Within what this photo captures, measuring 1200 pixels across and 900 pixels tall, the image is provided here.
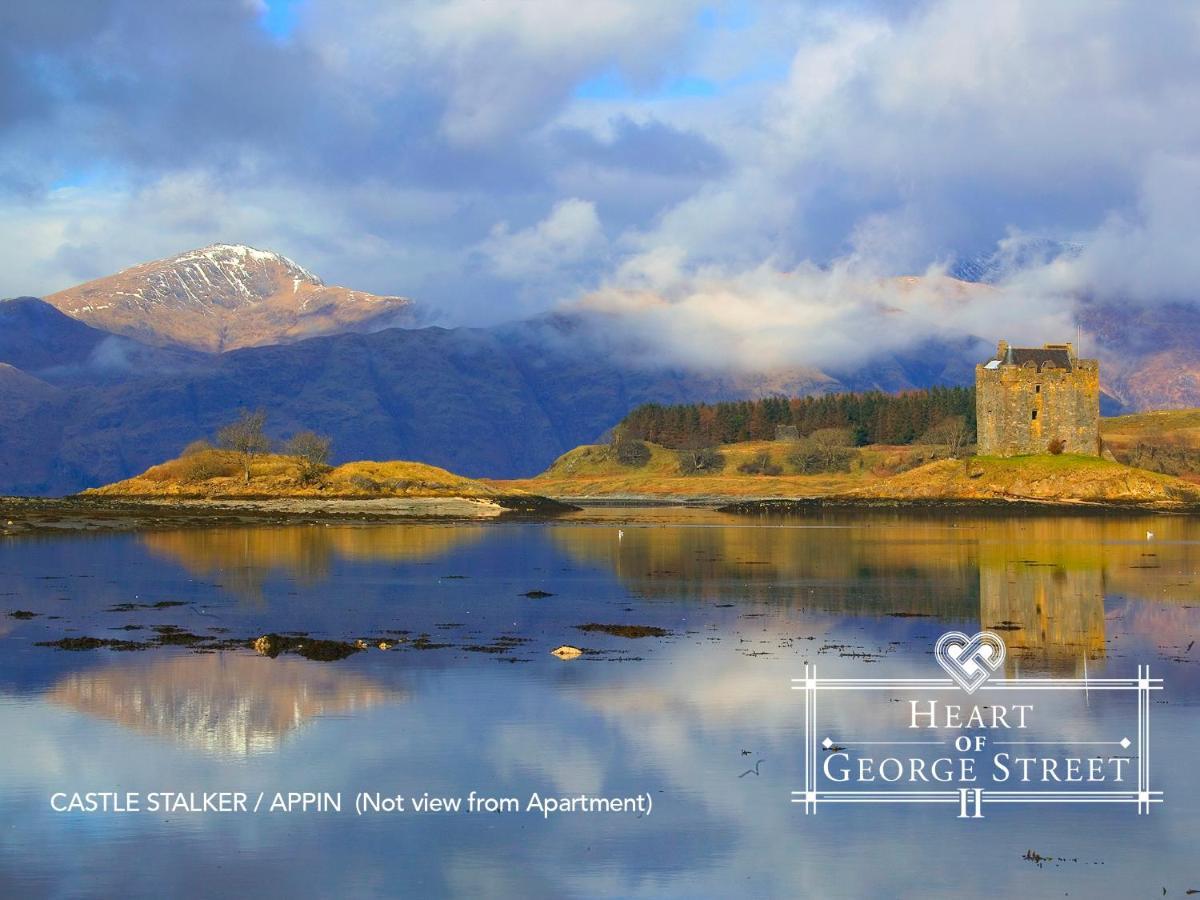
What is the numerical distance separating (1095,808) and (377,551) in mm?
49132

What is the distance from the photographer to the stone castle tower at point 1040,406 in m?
115

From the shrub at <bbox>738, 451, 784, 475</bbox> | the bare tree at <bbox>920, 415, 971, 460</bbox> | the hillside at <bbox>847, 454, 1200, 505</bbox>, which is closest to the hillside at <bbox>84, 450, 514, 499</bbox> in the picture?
the hillside at <bbox>847, 454, 1200, 505</bbox>

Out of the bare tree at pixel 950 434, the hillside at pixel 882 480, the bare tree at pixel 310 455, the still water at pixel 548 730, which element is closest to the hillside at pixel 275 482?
the bare tree at pixel 310 455

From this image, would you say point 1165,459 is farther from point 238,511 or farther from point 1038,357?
point 238,511

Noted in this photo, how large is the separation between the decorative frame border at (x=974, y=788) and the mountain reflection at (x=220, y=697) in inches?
306

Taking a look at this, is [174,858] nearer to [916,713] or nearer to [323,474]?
[916,713]

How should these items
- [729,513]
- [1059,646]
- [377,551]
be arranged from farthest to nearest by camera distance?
1. [729,513]
2. [377,551]
3. [1059,646]

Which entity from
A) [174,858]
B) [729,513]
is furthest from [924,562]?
[729,513]

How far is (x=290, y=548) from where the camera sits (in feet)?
212

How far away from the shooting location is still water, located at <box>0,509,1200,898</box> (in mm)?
15234

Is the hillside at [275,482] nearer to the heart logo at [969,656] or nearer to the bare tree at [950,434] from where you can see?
the bare tree at [950,434]

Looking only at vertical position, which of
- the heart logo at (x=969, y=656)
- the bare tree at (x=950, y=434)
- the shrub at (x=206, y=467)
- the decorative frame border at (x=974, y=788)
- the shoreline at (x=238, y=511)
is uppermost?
the bare tree at (x=950, y=434)

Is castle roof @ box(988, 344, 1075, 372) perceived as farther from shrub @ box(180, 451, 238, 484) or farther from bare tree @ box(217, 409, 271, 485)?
shrub @ box(180, 451, 238, 484)

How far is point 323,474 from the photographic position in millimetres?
122938
